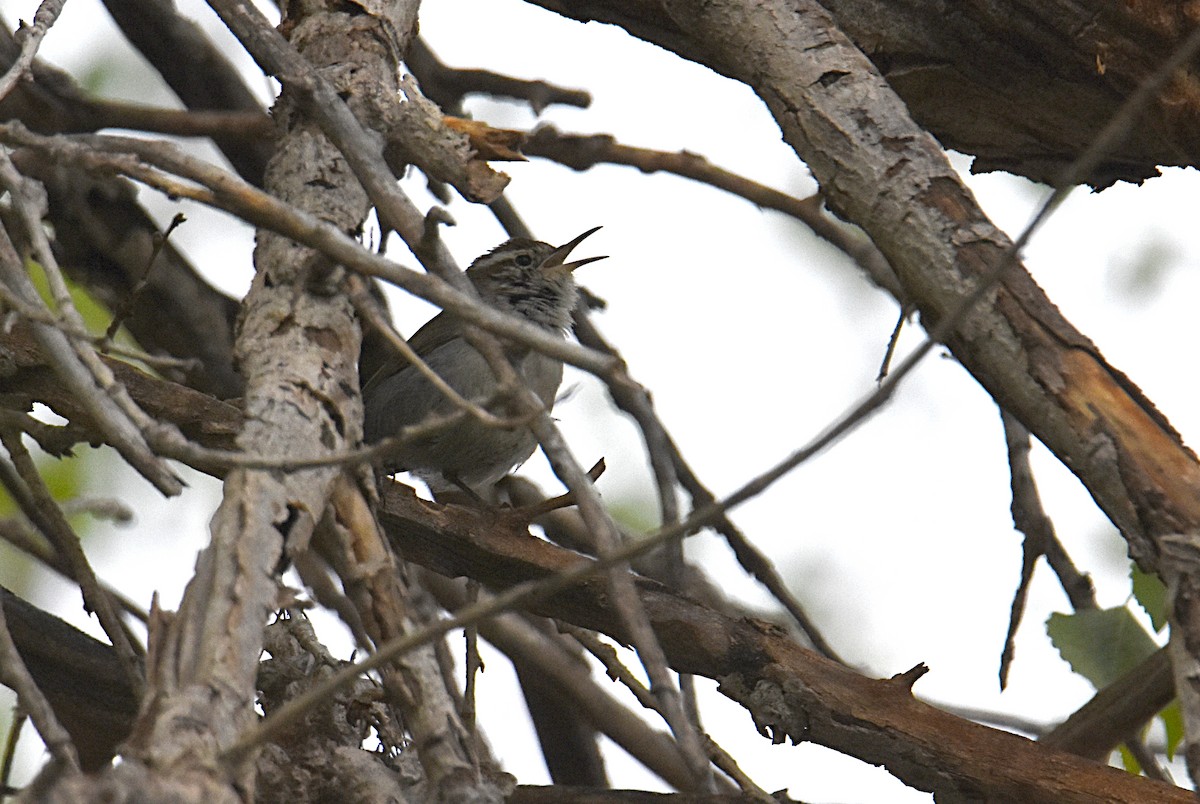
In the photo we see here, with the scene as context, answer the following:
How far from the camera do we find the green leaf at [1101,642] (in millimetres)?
4082

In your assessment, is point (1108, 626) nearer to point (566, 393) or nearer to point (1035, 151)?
point (1035, 151)

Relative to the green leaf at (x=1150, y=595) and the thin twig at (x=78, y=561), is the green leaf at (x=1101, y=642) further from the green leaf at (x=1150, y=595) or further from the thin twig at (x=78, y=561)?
the thin twig at (x=78, y=561)

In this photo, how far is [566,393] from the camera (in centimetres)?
347

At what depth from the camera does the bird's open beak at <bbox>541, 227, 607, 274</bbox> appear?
6.09m

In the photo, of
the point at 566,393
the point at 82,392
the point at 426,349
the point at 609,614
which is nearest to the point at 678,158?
the point at 426,349

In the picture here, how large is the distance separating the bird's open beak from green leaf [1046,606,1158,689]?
2668mm

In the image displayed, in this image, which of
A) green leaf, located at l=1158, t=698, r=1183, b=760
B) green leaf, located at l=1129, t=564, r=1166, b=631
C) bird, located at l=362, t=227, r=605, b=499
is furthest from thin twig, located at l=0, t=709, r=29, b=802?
green leaf, located at l=1158, t=698, r=1183, b=760

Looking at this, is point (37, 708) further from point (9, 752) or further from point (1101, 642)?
point (1101, 642)

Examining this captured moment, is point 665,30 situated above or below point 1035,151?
above

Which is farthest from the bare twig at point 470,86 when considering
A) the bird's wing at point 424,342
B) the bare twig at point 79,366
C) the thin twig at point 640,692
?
the bare twig at point 79,366

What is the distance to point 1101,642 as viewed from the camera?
413 cm

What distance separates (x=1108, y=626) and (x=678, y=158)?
2201mm

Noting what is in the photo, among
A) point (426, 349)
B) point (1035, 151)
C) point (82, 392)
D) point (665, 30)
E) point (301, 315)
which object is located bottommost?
point (82, 392)

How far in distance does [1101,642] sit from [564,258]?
2907 millimetres
